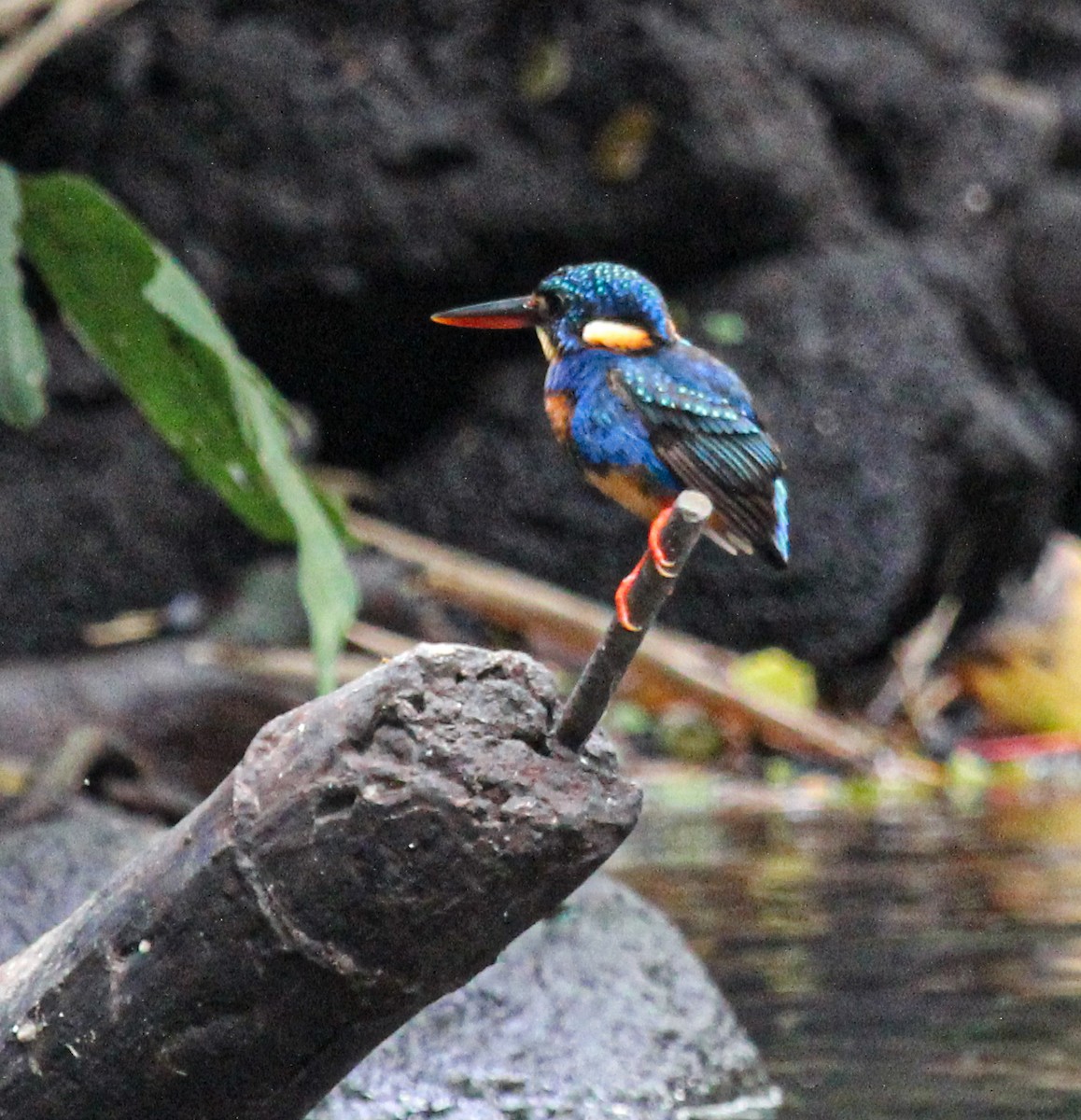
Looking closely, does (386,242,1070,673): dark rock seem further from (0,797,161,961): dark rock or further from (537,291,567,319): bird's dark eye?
(537,291,567,319): bird's dark eye

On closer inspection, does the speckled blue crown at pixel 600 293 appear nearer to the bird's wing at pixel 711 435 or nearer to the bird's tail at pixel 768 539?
the bird's wing at pixel 711 435

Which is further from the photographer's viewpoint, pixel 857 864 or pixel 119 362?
pixel 857 864

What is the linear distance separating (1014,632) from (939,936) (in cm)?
488

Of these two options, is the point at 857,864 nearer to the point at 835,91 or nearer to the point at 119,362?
the point at 119,362

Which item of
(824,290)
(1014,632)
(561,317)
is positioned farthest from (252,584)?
(561,317)

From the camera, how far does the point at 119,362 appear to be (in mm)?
3863

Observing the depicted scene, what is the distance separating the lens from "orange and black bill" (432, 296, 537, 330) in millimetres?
2330

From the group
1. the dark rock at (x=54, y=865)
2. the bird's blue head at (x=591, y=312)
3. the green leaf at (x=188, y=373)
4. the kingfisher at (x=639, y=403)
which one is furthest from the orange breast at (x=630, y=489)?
the green leaf at (x=188, y=373)

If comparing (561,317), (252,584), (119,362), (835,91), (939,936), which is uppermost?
(835,91)

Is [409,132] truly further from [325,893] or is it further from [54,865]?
[325,893]

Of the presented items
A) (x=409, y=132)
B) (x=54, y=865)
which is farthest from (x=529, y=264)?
(x=54, y=865)

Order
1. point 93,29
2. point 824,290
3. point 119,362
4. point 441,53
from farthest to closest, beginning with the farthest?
point 824,290 → point 441,53 → point 93,29 → point 119,362

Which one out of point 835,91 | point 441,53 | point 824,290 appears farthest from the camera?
point 835,91

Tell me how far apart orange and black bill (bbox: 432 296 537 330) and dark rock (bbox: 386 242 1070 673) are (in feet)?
17.1
